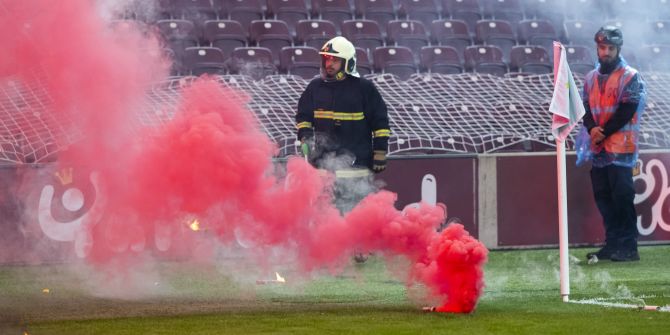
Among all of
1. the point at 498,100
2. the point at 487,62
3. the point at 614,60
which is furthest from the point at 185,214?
the point at 487,62

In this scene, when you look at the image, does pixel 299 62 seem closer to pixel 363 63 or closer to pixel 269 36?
pixel 269 36

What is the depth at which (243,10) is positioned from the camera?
1806 cm

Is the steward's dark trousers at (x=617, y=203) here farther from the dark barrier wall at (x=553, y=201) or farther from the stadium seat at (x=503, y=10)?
the stadium seat at (x=503, y=10)

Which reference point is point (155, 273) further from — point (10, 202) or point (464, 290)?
point (464, 290)

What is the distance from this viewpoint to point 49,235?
12.7 meters

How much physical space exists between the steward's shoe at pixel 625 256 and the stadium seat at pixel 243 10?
7.39 m

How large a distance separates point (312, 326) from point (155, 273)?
4183mm

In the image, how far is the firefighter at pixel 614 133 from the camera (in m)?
12.8

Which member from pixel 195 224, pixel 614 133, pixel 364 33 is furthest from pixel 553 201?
pixel 195 224

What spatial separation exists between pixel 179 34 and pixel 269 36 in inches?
55.8

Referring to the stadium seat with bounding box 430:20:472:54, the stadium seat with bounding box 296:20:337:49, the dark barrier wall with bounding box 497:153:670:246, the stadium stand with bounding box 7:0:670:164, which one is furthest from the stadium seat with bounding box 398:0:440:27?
the dark barrier wall with bounding box 497:153:670:246

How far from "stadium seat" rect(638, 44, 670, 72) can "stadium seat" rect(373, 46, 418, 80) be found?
13.1 feet

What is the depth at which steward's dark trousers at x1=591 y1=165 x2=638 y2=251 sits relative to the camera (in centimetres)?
1308

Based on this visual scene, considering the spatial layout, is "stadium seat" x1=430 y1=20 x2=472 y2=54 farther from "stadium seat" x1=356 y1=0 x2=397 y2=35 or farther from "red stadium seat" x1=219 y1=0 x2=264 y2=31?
"red stadium seat" x1=219 y1=0 x2=264 y2=31
